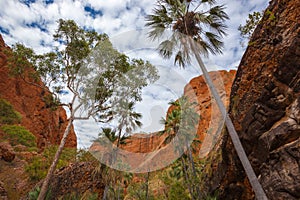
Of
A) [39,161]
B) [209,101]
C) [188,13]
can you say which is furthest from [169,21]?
[209,101]

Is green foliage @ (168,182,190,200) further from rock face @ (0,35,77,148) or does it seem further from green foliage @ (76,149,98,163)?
rock face @ (0,35,77,148)

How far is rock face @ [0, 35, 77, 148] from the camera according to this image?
118ft

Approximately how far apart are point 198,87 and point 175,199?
41.1 metres

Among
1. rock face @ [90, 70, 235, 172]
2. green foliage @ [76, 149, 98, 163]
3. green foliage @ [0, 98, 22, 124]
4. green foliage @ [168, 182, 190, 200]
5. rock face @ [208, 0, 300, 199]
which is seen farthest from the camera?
rock face @ [90, 70, 235, 172]

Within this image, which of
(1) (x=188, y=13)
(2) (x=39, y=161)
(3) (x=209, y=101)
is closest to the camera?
(1) (x=188, y=13)

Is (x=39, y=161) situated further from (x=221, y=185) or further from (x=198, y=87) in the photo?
(x=198, y=87)

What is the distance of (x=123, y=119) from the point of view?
18188 millimetres

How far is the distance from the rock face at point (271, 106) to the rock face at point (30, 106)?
103 ft

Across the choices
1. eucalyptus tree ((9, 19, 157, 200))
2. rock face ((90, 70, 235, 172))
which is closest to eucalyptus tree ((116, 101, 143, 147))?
eucalyptus tree ((9, 19, 157, 200))

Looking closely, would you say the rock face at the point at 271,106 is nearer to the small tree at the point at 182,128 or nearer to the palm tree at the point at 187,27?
the palm tree at the point at 187,27

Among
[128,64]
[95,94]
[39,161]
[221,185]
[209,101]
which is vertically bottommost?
[221,185]

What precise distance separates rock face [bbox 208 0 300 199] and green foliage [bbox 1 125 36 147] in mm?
30251

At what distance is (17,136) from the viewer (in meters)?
29.6

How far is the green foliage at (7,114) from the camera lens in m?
31.0
